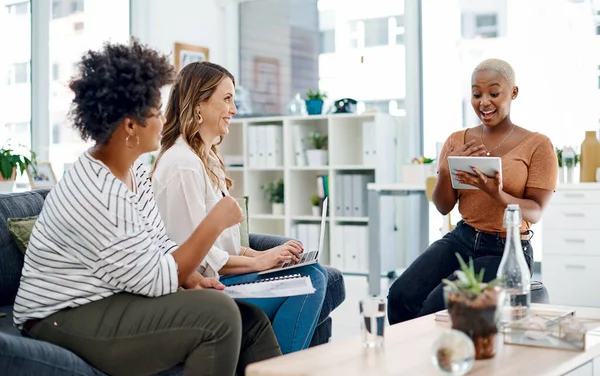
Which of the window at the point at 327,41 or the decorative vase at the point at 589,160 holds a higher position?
the window at the point at 327,41

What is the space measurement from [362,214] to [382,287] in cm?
57

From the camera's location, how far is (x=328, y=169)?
594 cm

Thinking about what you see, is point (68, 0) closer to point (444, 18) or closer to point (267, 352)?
point (444, 18)

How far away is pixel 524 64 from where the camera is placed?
18.6 feet

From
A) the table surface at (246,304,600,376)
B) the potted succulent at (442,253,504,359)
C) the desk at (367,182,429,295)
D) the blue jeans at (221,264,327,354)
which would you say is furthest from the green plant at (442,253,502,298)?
the desk at (367,182,429,295)

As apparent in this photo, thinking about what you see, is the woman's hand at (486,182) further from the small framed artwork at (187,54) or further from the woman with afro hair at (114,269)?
the small framed artwork at (187,54)

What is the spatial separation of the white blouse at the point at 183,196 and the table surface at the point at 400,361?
0.71m

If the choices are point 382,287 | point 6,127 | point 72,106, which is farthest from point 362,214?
point 72,106

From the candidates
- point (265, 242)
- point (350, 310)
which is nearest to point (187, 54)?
point (350, 310)

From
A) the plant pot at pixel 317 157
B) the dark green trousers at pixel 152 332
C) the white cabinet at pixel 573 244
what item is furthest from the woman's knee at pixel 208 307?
the plant pot at pixel 317 157

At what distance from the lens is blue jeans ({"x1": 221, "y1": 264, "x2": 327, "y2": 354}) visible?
2584 mm

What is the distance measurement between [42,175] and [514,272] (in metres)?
3.74

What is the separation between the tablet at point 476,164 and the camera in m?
2.75

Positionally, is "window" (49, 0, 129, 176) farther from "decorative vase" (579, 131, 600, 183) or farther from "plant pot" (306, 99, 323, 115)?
"decorative vase" (579, 131, 600, 183)
